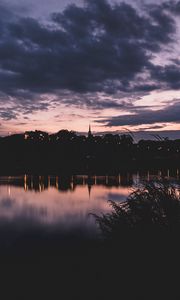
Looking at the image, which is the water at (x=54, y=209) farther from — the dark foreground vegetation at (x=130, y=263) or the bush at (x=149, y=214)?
the dark foreground vegetation at (x=130, y=263)

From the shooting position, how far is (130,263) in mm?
10281

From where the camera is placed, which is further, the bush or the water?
the water

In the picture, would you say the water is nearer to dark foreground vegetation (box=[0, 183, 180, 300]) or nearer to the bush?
the bush

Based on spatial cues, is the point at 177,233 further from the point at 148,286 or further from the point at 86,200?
the point at 86,200

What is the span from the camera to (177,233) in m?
10.1

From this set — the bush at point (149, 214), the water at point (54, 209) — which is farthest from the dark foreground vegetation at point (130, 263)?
the water at point (54, 209)

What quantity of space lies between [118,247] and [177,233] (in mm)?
1763

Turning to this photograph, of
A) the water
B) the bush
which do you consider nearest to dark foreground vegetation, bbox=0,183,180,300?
the bush

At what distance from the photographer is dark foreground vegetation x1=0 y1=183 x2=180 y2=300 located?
955cm

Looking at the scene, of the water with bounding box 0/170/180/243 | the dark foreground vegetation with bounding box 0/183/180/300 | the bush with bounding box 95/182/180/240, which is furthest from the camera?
the water with bounding box 0/170/180/243

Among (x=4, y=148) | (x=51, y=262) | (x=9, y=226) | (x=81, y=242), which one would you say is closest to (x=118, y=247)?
(x=51, y=262)

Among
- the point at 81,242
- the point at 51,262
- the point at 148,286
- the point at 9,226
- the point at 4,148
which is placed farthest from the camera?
the point at 4,148

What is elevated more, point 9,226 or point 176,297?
point 176,297

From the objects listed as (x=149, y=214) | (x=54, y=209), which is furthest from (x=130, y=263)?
(x=54, y=209)
